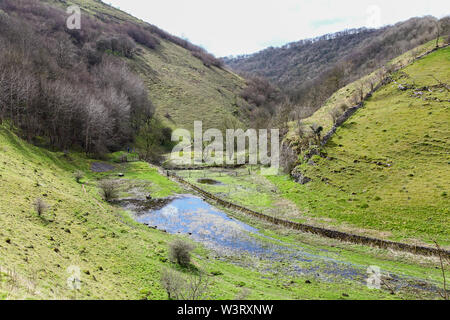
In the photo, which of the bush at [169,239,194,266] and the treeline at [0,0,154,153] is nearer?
the bush at [169,239,194,266]

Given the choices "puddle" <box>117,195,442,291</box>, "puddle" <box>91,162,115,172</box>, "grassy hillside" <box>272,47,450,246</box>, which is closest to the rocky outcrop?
"grassy hillside" <box>272,47,450,246</box>

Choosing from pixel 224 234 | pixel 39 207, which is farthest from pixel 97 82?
pixel 224 234

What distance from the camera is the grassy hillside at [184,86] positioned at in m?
130

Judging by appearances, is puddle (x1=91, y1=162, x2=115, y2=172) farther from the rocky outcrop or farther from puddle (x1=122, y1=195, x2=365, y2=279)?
the rocky outcrop

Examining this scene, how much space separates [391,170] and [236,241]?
27700 millimetres

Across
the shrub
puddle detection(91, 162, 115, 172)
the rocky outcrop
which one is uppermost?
puddle detection(91, 162, 115, 172)

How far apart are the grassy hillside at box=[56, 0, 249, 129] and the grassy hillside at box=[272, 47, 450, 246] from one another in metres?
77.8

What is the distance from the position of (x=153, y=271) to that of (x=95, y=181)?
1450 inches

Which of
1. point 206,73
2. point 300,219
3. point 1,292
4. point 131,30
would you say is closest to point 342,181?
point 300,219

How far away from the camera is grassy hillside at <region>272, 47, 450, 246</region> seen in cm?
3244

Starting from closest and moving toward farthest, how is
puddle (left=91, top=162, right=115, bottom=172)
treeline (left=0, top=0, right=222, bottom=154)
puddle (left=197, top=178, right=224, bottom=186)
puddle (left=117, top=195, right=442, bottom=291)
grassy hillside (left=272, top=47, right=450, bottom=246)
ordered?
puddle (left=117, top=195, right=442, bottom=291) → grassy hillside (left=272, top=47, right=450, bottom=246) → puddle (left=197, top=178, right=224, bottom=186) → puddle (left=91, top=162, right=115, bottom=172) → treeline (left=0, top=0, right=222, bottom=154)

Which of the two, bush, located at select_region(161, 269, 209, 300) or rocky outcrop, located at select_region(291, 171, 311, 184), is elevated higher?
rocky outcrop, located at select_region(291, 171, 311, 184)
